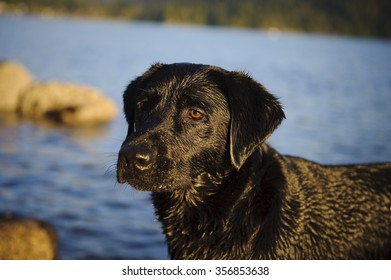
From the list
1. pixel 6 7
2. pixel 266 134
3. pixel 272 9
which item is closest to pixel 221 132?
pixel 266 134

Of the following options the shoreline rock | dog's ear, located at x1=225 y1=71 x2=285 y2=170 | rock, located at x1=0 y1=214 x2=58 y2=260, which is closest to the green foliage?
the shoreline rock

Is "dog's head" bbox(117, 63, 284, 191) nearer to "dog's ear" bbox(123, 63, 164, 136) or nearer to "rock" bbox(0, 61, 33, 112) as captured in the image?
"dog's ear" bbox(123, 63, 164, 136)

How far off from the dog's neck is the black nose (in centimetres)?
66

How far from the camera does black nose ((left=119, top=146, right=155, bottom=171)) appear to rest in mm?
4441

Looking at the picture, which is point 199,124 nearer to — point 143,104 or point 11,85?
point 143,104

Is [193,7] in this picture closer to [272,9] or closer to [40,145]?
[272,9]

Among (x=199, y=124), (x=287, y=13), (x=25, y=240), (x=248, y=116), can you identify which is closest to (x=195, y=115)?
(x=199, y=124)

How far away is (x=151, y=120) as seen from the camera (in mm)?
4887

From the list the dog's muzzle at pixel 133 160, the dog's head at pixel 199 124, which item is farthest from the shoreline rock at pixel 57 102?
the dog's muzzle at pixel 133 160

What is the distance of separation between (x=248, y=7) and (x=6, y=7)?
4930cm

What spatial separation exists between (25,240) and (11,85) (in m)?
17.3

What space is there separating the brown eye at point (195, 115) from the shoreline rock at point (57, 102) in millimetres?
16314

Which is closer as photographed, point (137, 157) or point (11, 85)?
point (137, 157)

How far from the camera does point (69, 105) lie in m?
22.0
